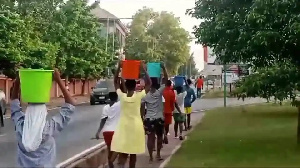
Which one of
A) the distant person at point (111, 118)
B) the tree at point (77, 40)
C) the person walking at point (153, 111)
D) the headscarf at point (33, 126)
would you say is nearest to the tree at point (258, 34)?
the person walking at point (153, 111)

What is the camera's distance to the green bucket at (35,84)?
4.93m

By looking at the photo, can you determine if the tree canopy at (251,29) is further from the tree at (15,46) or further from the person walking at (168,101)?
the tree at (15,46)

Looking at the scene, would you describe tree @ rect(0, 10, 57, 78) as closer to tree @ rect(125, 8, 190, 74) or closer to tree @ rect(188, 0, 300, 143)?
tree @ rect(188, 0, 300, 143)

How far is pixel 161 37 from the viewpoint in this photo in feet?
272

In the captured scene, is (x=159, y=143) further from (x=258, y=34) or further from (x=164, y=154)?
(x=258, y=34)

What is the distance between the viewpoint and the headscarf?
5082 mm

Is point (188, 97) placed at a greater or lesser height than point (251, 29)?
lesser

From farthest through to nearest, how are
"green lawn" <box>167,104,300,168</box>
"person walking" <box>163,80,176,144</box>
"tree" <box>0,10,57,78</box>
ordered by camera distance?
1. "tree" <box>0,10,57,78</box>
2. "person walking" <box>163,80,176,144</box>
3. "green lawn" <box>167,104,300,168</box>

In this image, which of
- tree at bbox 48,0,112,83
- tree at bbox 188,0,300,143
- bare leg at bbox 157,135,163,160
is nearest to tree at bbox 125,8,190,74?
tree at bbox 48,0,112,83

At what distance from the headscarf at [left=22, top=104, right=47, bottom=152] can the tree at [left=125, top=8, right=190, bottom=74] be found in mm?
75130

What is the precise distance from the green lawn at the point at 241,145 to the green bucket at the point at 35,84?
646cm

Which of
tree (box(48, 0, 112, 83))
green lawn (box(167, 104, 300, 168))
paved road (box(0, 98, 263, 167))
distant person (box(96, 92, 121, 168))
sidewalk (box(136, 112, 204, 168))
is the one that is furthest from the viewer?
tree (box(48, 0, 112, 83))

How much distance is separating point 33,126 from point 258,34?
698 cm

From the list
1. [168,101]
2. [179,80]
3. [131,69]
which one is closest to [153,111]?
[168,101]
